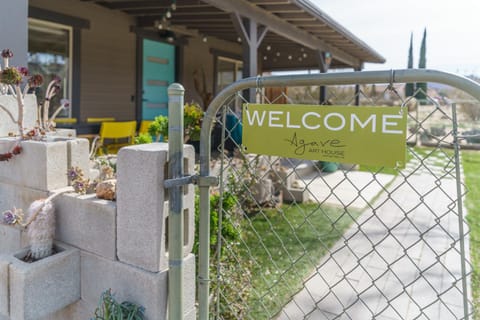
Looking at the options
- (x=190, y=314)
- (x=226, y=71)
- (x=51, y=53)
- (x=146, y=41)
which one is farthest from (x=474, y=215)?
(x=226, y=71)

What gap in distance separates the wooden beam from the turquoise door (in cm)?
265

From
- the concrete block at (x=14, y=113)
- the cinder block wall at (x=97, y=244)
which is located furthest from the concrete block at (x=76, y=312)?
the concrete block at (x=14, y=113)

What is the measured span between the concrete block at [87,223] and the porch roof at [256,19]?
3745 millimetres

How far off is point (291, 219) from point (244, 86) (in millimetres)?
3413

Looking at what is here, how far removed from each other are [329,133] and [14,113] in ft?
6.51

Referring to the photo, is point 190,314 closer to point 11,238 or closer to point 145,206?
point 145,206

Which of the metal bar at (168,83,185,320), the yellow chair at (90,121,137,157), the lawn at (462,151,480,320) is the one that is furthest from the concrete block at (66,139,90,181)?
the yellow chair at (90,121,137,157)

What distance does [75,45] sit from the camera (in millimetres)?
6180

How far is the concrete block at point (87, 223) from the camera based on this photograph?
1.47 meters

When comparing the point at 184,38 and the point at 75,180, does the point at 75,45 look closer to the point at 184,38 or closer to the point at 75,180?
the point at 184,38

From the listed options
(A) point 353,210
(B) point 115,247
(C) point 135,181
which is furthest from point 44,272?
(A) point 353,210

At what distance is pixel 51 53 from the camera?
236 inches

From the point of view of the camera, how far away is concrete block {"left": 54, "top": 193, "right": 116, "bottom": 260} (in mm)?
1469

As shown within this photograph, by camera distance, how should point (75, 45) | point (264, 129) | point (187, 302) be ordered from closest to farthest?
point (264, 129) → point (187, 302) → point (75, 45)
